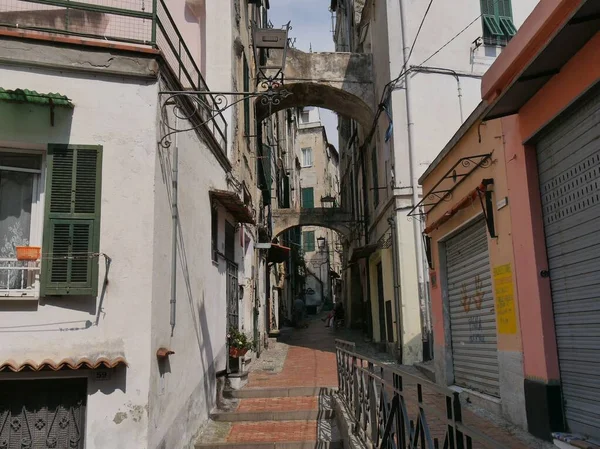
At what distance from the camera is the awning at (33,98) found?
5051mm

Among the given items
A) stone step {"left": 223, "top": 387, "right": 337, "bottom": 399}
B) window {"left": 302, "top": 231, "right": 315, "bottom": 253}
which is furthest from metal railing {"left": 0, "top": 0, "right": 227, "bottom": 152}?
window {"left": 302, "top": 231, "right": 315, "bottom": 253}

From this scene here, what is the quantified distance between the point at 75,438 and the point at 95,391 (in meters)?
0.54

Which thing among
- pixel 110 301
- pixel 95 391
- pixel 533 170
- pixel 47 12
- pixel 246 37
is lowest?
pixel 95 391

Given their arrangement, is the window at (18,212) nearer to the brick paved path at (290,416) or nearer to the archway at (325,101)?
the brick paved path at (290,416)

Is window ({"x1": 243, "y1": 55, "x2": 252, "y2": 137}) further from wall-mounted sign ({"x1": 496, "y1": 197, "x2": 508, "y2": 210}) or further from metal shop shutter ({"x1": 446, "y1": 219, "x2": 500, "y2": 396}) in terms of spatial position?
wall-mounted sign ({"x1": 496, "y1": 197, "x2": 508, "y2": 210})

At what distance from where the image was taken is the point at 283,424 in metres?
8.11

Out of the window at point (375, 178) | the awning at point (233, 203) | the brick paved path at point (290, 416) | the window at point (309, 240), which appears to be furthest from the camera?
the window at point (309, 240)

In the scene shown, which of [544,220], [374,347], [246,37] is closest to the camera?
[544,220]

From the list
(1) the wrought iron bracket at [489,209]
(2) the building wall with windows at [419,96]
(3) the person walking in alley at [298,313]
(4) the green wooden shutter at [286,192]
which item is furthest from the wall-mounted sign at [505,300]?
(3) the person walking in alley at [298,313]

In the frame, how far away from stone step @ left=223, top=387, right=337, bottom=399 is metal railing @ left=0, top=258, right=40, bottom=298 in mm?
5062

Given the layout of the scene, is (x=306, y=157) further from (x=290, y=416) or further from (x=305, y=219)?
(x=290, y=416)

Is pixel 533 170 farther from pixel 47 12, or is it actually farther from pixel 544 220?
pixel 47 12

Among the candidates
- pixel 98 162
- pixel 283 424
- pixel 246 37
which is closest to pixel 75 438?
pixel 98 162

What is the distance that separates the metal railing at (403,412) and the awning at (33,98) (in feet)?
13.4
